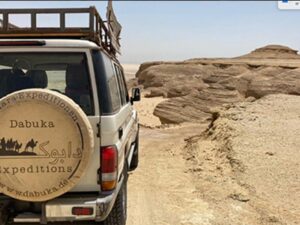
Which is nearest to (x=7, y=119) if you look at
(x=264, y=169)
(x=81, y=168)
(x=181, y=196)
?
(x=81, y=168)

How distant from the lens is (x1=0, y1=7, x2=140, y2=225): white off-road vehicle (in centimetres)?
338

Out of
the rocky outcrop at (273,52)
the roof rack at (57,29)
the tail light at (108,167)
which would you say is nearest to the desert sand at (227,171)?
the tail light at (108,167)

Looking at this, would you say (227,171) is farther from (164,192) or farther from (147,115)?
(147,115)

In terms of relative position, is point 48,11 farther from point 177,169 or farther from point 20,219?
point 177,169

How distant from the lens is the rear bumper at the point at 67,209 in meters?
3.51

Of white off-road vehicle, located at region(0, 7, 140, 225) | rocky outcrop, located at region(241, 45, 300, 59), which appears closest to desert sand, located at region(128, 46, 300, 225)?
white off-road vehicle, located at region(0, 7, 140, 225)

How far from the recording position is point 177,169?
8289mm

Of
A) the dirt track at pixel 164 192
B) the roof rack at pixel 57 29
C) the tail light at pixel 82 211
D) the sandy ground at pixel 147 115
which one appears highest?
the roof rack at pixel 57 29

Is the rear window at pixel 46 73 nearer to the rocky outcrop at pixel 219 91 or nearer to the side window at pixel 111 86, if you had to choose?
the side window at pixel 111 86

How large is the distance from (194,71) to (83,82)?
110 feet

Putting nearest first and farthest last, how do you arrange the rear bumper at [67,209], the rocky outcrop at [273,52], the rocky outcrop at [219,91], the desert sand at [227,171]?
the rear bumper at [67,209] → the desert sand at [227,171] → the rocky outcrop at [219,91] → the rocky outcrop at [273,52]

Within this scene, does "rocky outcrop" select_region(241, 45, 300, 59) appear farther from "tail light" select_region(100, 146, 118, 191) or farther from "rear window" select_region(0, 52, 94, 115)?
"tail light" select_region(100, 146, 118, 191)

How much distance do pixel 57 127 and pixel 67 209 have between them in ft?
2.40

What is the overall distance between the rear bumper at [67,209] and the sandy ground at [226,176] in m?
1.78
